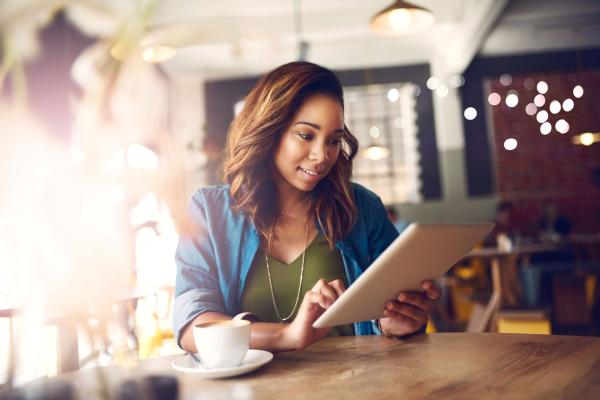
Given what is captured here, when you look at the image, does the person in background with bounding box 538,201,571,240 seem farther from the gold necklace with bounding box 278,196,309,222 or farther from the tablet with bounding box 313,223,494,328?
the tablet with bounding box 313,223,494,328

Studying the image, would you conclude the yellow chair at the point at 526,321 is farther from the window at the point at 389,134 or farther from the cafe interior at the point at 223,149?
the window at the point at 389,134

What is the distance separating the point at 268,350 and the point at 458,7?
6311 millimetres

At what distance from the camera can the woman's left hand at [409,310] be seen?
1038mm

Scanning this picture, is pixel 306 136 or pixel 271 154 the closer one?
pixel 306 136

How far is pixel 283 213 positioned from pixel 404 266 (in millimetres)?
669

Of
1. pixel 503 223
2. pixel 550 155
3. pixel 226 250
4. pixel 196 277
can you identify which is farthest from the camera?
pixel 550 155

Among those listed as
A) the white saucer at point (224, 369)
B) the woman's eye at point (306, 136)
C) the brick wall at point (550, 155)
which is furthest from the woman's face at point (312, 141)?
the brick wall at point (550, 155)

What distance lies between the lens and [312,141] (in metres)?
1.34

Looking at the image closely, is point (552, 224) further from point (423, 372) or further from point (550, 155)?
point (423, 372)

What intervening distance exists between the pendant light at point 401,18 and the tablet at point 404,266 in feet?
11.2

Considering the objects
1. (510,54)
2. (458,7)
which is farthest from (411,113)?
(458,7)

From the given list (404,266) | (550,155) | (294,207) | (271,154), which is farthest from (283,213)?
(550,155)

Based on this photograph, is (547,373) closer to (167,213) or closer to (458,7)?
(167,213)

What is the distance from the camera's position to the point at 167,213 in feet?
1.34
